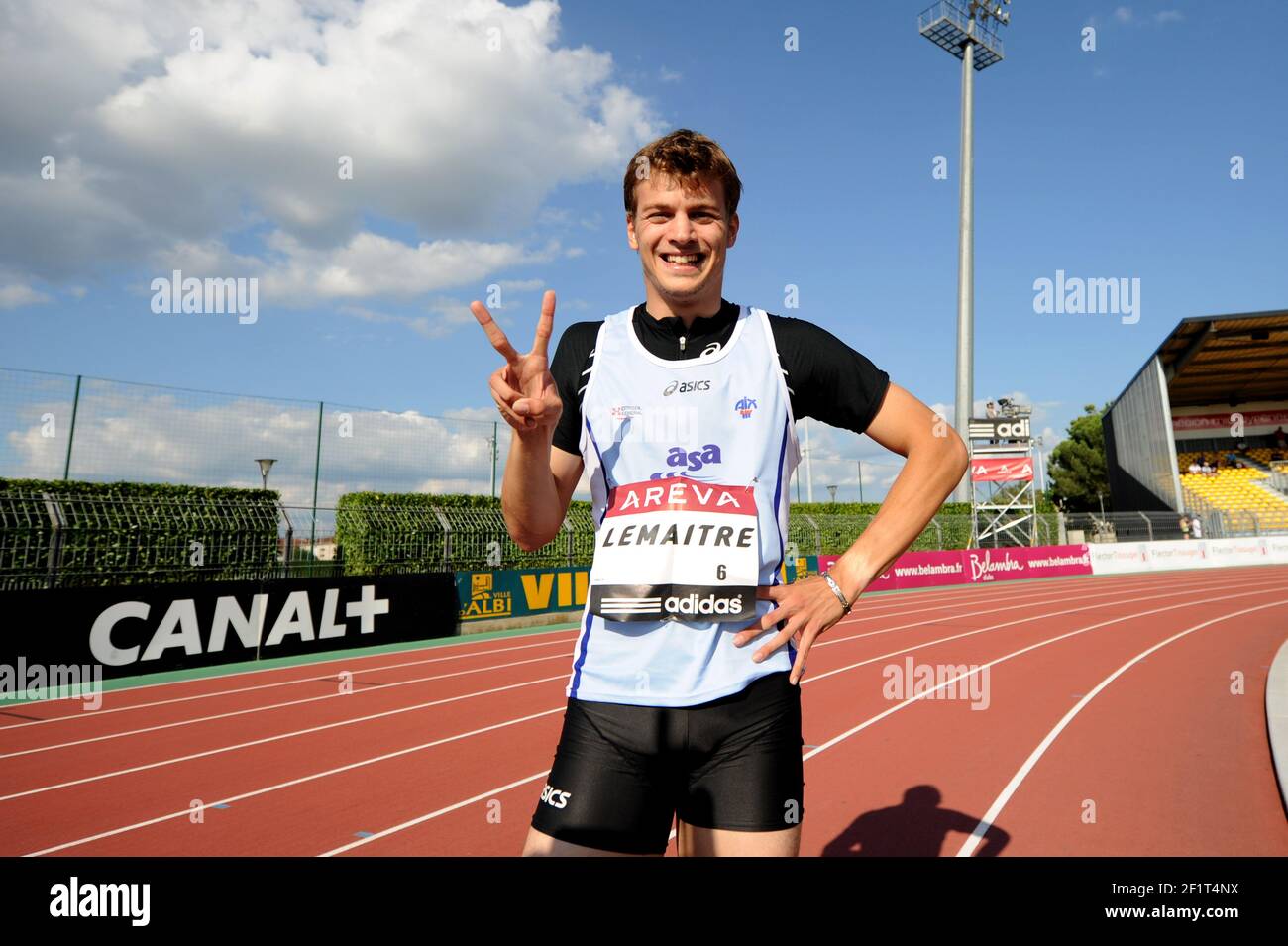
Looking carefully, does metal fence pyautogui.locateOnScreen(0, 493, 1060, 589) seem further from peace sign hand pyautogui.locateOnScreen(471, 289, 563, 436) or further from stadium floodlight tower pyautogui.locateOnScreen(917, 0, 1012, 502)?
stadium floodlight tower pyautogui.locateOnScreen(917, 0, 1012, 502)

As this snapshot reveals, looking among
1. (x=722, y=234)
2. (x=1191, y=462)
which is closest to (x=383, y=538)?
(x=722, y=234)

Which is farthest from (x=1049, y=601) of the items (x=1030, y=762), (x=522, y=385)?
(x=522, y=385)

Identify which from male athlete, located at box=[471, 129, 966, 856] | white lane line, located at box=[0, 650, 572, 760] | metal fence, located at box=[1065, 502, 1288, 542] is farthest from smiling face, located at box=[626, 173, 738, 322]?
metal fence, located at box=[1065, 502, 1288, 542]

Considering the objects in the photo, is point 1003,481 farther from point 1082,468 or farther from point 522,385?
point 1082,468

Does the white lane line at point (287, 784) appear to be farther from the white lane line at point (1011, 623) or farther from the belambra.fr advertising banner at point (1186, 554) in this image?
the belambra.fr advertising banner at point (1186, 554)

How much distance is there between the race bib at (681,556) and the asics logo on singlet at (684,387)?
8.1 inches

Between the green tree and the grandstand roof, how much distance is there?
18.2 meters

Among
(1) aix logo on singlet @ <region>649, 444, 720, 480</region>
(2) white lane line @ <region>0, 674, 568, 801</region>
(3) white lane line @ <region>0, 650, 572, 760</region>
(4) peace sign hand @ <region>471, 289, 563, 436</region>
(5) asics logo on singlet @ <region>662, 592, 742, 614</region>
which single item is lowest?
(3) white lane line @ <region>0, 650, 572, 760</region>

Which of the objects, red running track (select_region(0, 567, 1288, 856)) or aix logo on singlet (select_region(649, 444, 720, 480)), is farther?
red running track (select_region(0, 567, 1288, 856))

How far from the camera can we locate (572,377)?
6.25 feet

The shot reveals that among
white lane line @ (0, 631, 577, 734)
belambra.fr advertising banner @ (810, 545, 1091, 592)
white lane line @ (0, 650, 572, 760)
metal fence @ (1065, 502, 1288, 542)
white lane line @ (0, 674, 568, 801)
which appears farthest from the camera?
metal fence @ (1065, 502, 1288, 542)

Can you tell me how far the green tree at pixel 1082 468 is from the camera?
66438 mm

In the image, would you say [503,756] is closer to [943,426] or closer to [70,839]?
[70,839]

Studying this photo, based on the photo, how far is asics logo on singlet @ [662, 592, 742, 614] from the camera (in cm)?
166
